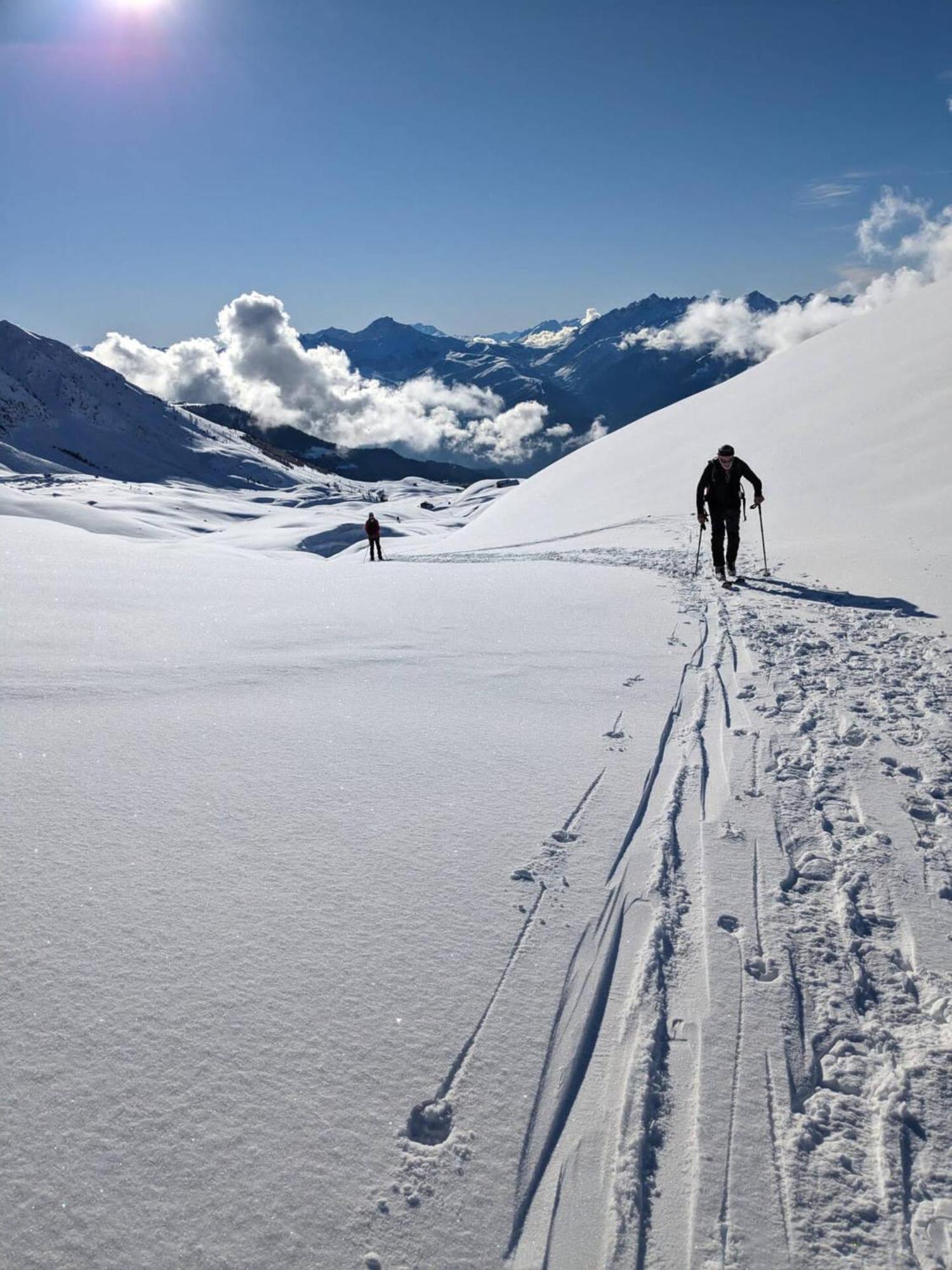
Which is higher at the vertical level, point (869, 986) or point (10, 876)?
point (10, 876)

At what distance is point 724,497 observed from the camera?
11.2 m

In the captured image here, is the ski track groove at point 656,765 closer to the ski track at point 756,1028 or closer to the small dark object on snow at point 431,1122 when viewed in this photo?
the ski track at point 756,1028

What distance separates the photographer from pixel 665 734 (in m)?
5.23

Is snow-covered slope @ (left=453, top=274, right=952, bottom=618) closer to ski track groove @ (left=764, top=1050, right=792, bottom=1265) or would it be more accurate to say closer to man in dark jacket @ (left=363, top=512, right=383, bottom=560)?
man in dark jacket @ (left=363, top=512, right=383, bottom=560)

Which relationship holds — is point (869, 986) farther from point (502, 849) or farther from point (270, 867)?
point (270, 867)

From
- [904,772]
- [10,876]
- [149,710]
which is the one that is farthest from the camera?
[149,710]

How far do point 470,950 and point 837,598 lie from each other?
8.01 m

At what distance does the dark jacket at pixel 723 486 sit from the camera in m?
11.2

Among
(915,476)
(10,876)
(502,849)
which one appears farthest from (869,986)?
(915,476)

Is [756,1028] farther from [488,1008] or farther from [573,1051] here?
[488,1008]

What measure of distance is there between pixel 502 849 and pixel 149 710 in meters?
2.90

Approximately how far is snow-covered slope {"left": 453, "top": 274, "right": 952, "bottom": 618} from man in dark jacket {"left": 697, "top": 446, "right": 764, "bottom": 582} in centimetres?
125

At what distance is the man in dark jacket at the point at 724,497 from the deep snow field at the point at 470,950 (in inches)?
166

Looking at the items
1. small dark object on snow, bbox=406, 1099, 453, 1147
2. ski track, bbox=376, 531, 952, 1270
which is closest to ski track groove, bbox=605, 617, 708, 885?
ski track, bbox=376, 531, 952, 1270
